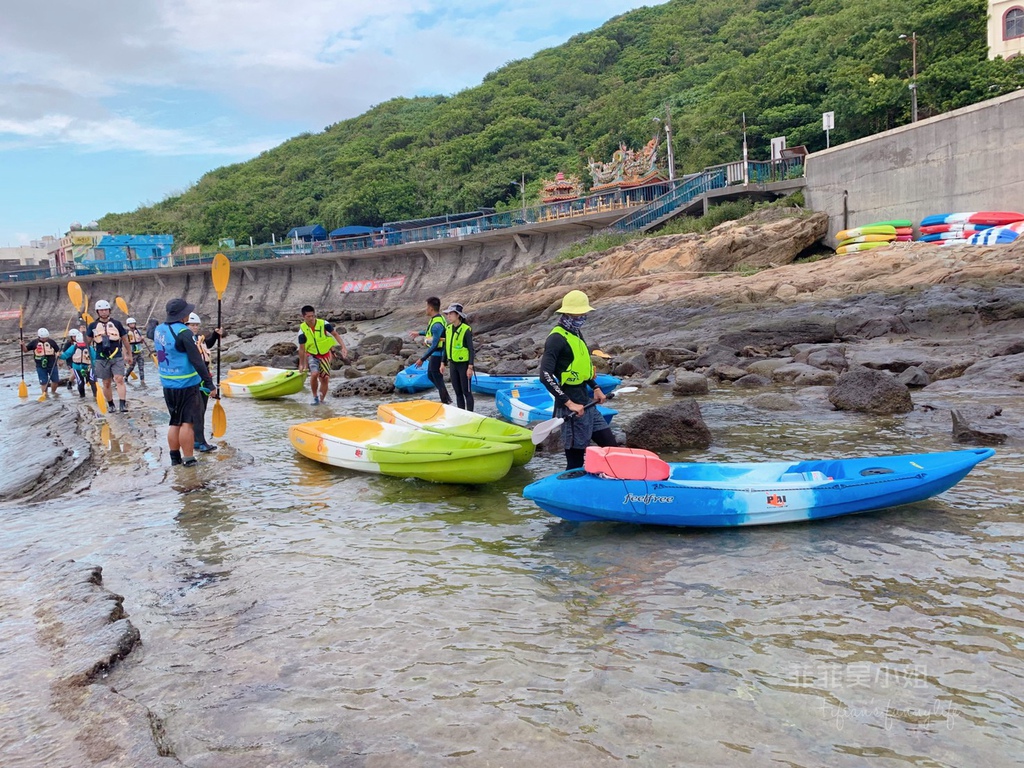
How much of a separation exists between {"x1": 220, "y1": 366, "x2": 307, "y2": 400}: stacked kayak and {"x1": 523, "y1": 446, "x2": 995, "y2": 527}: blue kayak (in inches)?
385

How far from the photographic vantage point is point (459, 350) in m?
9.46

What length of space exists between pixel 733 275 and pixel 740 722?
60.2ft

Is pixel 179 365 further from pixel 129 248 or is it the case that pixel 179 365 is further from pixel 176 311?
pixel 129 248

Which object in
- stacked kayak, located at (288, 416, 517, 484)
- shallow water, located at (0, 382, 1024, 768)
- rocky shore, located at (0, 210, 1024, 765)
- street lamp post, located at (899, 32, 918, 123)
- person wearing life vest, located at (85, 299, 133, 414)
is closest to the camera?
shallow water, located at (0, 382, 1024, 768)

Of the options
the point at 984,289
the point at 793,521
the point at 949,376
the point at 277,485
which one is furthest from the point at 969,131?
the point at 277,485

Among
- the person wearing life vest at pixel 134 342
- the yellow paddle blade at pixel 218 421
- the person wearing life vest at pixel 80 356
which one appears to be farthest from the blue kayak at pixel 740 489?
the person wearing life vest at pixel 80 356

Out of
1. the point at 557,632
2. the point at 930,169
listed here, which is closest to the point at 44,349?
the point at 557,632

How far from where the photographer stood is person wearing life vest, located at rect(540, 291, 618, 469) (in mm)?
6227

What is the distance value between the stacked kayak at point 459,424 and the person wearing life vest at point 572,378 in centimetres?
76

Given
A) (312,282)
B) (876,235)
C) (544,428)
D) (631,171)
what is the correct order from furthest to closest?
(312,282)
(631,171)
(876,235)
(544,428)

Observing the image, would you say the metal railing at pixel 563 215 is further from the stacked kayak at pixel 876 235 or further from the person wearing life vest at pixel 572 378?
the person wearing life vest at pixel 572 378

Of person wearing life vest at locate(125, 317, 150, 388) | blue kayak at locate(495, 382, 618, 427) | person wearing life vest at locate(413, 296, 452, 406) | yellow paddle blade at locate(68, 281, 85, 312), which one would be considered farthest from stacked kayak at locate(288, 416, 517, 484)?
yellow paddle blade at locate(68, 281, 85, 312)

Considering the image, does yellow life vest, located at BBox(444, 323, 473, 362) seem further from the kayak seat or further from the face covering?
the kayak seat

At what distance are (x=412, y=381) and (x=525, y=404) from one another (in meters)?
4.74
